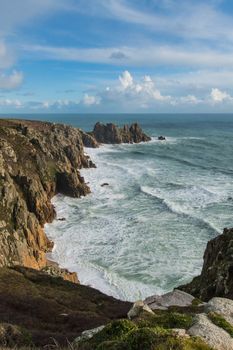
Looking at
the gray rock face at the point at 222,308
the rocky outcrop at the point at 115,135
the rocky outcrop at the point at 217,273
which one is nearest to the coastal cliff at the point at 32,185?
the rocky outcrop at the point at 217,273

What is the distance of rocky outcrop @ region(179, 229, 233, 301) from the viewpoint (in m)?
26.6

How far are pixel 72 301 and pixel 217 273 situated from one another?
10233 millimetres

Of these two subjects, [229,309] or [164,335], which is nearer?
[164,335]

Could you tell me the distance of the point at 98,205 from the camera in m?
69.8

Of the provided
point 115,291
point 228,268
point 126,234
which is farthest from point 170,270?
point 228,268

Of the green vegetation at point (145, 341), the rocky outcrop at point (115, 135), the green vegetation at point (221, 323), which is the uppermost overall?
the rocky outcrop at point (115, 135)

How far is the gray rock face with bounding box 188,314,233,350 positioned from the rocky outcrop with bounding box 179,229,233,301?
1264cm

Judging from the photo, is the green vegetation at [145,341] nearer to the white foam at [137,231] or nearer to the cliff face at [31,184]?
the white foam at [137,231]

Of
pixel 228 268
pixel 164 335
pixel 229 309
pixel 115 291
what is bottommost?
pixel 115 291

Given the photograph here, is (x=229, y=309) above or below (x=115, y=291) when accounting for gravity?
above

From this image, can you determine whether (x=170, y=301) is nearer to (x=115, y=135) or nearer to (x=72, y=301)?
(x=72, y=301)

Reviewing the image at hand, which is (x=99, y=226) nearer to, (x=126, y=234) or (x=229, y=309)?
(x=126, y=234)

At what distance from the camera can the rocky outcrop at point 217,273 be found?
26.6 metres

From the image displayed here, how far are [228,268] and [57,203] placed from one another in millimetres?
48679
